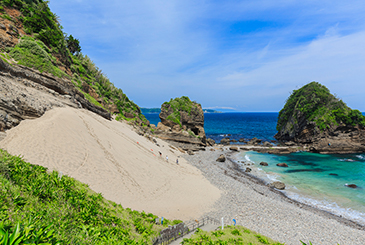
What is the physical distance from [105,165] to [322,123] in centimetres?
6606

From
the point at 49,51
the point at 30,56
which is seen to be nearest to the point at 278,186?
the point at 30,56

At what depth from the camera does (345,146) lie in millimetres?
49531

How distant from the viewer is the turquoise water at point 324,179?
2031cm

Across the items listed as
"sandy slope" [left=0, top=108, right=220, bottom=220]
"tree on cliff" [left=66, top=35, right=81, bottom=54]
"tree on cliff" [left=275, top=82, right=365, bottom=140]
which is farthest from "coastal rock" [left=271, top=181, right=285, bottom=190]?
"tree on cliff" [left=66, top=35, right=81, bottom=54]

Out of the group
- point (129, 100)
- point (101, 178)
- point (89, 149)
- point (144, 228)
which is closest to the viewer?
point (144, 228)

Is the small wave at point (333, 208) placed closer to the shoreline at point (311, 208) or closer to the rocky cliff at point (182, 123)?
the shoreline at point (311, 208)

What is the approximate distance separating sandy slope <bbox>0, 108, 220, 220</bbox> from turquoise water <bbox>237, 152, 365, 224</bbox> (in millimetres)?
12851

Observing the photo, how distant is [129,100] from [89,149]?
37.9m

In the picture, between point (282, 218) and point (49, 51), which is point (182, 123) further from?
point (282, 218)

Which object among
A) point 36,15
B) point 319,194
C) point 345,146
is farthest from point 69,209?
point 345,146

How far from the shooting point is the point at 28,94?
17.3m

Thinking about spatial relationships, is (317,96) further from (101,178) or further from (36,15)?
(36,15)

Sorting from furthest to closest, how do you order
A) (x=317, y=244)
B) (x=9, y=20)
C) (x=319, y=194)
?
1. (x=9, y=20)
2. (x=319, y=194)
3. (x=317, y=244)

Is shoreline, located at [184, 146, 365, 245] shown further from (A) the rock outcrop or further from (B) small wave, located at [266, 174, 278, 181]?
(A) the rock outcrop
